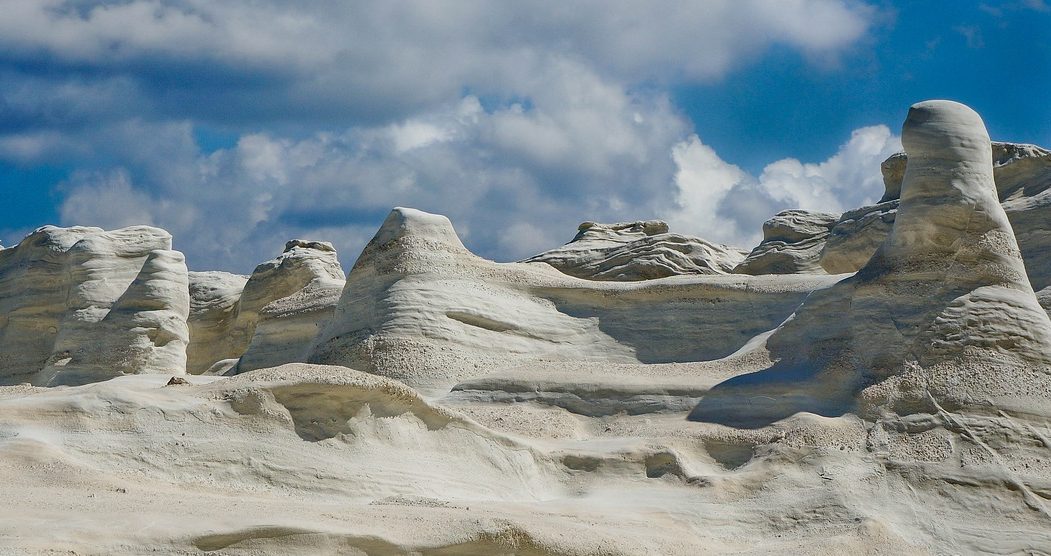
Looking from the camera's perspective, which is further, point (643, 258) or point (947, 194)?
point (643, 258)

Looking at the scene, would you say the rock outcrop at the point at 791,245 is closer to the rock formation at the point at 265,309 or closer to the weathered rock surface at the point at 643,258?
the weathered rock surface at the point at 643,258

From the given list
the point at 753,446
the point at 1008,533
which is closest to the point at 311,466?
the point at 753,446

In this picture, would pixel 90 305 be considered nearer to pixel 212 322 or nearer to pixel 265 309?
pixel 265 309

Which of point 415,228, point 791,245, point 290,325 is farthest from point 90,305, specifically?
point 791,245

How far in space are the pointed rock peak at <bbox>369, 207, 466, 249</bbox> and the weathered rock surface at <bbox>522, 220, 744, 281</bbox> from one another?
8746 millimetres

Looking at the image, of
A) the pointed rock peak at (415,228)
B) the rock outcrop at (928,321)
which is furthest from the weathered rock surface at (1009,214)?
the pointed rock peak at (415,228)

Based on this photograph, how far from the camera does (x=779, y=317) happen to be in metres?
19.6

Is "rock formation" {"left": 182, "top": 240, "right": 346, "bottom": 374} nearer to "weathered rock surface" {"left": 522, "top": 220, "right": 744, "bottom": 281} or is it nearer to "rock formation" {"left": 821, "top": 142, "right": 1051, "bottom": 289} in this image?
"weathered rock surface" {"left": 522, "top": 220, "right": 744, "bottom": 281}

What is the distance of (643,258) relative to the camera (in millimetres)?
29812

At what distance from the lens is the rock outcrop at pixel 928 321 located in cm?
1575

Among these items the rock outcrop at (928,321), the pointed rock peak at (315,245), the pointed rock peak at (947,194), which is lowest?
the rock outcrop at (928,321)

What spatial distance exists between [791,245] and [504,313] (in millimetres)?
12651

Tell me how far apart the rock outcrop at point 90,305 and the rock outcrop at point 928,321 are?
1223cm

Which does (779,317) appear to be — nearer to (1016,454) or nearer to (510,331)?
(510,331)
